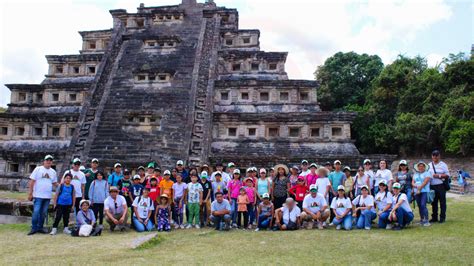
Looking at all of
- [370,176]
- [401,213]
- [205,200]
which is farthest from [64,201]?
[401,213]

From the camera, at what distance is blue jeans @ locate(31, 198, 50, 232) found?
965cm

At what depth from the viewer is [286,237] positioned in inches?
344

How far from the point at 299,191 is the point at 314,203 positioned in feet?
2.05

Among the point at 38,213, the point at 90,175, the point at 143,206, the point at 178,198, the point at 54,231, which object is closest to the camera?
the point at 54,231

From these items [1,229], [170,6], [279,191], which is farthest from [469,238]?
[170,6]

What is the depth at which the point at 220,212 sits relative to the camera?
1002 cm

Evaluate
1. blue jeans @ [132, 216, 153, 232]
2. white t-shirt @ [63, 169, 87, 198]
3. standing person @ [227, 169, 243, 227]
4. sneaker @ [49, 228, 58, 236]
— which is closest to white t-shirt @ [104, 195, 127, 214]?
blue jeans @ [132, 216, 153, 232]

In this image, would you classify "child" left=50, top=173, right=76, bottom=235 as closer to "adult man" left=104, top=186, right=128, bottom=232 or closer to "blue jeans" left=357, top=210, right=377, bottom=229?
"adult man" left=104, top=186, right=128, bottom=232

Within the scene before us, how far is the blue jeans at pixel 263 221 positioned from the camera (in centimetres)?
1004

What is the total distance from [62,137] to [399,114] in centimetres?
2550

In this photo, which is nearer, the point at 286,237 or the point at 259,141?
the point at 286,237

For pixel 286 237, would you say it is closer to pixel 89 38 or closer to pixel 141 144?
pixel 141 144

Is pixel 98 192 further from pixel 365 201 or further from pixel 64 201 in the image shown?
pixel 365 201

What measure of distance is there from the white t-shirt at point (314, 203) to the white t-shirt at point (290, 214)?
25 cm
